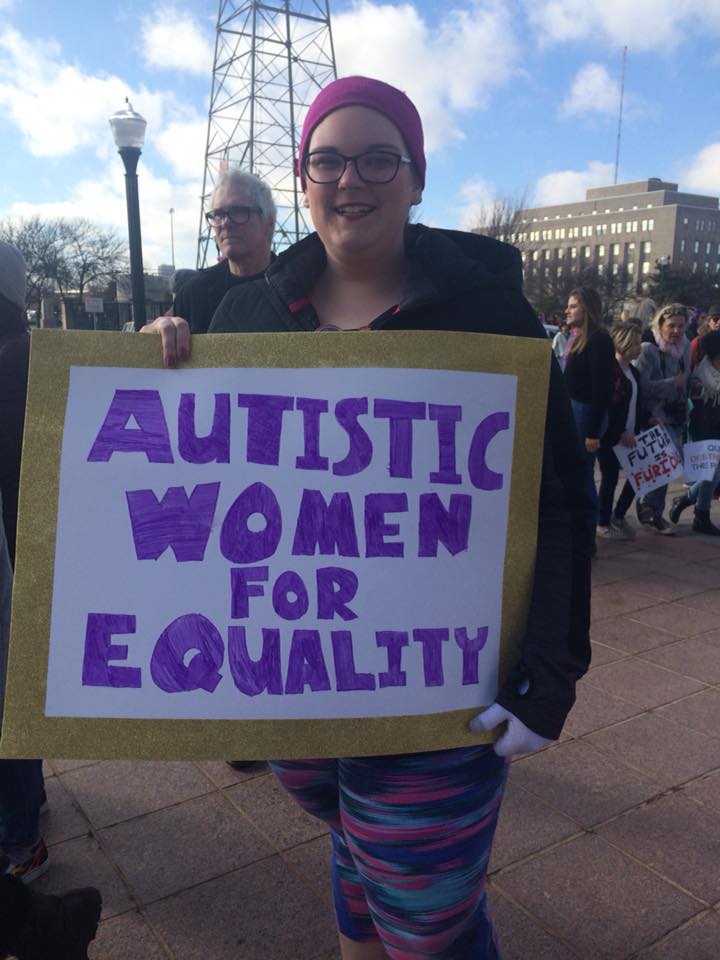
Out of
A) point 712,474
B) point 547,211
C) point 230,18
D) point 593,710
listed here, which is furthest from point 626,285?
point 547,211

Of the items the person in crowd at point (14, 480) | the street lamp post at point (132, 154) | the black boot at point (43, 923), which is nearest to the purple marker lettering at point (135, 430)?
the person in crowd at point (14, 480)

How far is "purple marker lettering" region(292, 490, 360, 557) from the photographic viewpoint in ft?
4.32

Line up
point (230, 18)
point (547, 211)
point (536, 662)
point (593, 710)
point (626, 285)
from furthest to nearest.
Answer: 1. point (547, 211)
2. point (626, 285)
3. point (230, 18)
4. point (593, 710)
5. point (536, 662)

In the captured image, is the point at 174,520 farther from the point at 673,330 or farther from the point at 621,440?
the point at 673,330

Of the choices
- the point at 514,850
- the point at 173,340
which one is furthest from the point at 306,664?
the point at 514,850

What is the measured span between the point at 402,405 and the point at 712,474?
5.91m

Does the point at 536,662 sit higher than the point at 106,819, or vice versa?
the point at 536,662

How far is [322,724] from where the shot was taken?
1.31 metres

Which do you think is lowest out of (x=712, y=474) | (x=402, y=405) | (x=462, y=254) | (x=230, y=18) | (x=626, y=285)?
(x=712, y=474)

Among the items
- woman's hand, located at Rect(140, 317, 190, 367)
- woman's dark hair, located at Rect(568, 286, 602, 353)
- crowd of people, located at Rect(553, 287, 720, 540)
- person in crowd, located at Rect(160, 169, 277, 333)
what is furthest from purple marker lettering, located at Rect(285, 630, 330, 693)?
crowd of people, located at Rect(553, 287, 720, 540)

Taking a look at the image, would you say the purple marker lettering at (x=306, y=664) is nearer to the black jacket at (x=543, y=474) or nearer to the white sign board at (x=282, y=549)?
the white sign board at (x=282, y=549)

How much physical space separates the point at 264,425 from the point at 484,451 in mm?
374

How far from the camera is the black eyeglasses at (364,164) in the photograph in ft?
4.49

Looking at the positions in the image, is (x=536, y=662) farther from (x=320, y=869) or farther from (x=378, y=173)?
(x=320, y=869)
